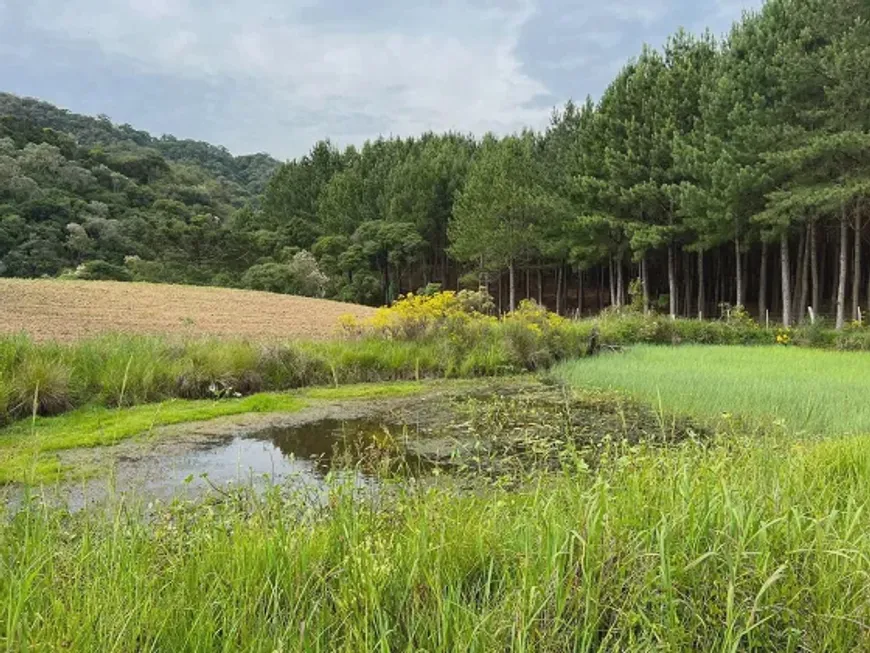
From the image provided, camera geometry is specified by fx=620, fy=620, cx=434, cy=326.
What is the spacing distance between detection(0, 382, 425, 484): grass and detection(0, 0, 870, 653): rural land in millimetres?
70

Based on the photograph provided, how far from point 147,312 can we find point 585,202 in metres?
20.4

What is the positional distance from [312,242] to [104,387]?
40743 millimetres

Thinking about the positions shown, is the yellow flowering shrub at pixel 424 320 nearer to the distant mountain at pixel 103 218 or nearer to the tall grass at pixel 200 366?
the tall grass at pixel 200 366

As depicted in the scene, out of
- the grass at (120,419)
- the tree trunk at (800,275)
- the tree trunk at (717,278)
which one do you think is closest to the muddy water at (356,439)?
the grass at (120,419)

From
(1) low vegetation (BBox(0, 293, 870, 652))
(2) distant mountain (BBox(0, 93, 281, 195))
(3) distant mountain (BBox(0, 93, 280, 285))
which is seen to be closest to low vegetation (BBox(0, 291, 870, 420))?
(1) low vegetation (BBox(0, 293, 870, 652))

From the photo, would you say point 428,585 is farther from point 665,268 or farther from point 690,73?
point 665,268

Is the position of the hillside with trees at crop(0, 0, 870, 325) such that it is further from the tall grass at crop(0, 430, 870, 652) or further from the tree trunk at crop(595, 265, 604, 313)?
the tall grass at crop(0, 430, 870, 652)

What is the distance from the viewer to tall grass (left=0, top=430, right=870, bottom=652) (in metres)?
1.70

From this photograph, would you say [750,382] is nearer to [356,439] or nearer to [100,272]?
[356,439]

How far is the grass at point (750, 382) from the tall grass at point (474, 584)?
3108 mm

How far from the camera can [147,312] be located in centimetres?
1898

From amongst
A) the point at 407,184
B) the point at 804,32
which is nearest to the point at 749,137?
the point at 804,32

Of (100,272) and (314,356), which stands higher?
(100,272)

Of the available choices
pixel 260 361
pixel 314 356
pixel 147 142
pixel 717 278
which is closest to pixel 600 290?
pixel 717 278
